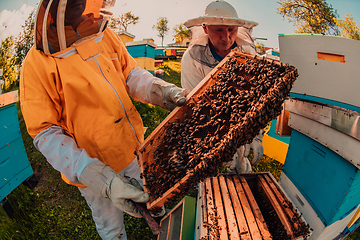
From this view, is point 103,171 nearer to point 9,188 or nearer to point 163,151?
point 163,151

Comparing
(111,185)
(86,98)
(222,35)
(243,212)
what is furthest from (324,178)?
(86,98)

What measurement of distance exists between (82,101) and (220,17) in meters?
2.16

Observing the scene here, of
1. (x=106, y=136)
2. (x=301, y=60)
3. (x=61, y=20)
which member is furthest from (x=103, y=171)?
(x=301, y=60)

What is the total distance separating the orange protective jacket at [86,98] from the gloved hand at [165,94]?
1.13 ft

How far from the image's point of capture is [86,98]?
184cm

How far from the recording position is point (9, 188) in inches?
122

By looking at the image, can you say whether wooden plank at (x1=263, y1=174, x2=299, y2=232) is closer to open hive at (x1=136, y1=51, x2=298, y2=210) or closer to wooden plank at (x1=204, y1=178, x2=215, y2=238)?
wooden plank at (x1=204, y1=178, x2=215, y2=238)

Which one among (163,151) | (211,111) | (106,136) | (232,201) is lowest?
(232,201)

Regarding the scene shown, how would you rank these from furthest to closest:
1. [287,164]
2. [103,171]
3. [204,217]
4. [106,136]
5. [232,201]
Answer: [287,164]
[232,201]
[204,217]
[106,136]
[103,171]

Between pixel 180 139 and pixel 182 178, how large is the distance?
41 cm

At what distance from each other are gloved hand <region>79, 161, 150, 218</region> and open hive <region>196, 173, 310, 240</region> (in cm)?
86

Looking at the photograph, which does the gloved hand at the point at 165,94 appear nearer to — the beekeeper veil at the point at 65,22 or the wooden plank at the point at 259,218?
the beekeeper veil at the point at 65,22

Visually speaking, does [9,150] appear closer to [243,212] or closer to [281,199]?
[243,212]

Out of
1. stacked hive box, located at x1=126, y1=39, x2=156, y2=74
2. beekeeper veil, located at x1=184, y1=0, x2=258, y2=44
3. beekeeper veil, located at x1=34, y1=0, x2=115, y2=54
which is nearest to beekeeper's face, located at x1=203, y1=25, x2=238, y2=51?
beekeeper veil, located at x1=184, y1=0, x2=258, y2=44
